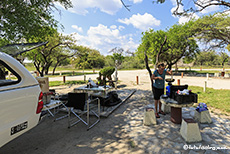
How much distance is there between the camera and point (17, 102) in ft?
5.78

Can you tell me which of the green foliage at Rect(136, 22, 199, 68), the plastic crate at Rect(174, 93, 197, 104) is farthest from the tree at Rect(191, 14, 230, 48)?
the plastic crate at Rect(174, 93, 197, 104)

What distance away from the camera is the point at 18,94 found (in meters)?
1.79

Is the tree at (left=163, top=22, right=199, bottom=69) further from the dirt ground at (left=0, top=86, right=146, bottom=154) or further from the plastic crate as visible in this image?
the dirt ground at (left=0, top=86, right=146, bottom=154)

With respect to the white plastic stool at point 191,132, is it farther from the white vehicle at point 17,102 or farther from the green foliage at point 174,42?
the green foliage at point 174,42

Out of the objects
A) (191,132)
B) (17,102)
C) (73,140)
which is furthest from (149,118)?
(17,102)

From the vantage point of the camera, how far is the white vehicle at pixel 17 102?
1.63 m

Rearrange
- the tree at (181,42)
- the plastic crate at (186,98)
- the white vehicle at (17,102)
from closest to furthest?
1. the white vehicle at (17,102)
2. the plastic crate at (186,98)
3. the tree at (181,42)

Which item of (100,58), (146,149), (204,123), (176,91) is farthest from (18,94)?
(100,58)

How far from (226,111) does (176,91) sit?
3.01m

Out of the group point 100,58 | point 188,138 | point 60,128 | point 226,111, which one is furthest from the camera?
point 100,58

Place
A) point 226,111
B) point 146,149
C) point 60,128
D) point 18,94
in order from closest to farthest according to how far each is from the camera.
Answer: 1. point 18,94
2. point 146,149
3. point 60,128
4. point 226,111

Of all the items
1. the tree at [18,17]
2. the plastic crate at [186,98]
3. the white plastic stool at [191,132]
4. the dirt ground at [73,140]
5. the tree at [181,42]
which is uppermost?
the tree at [181,42]

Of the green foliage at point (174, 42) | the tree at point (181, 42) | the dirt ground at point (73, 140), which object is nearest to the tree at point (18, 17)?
the dirt ground at point (73, 140)

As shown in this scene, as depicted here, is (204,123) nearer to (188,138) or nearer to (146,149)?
(188,138)
